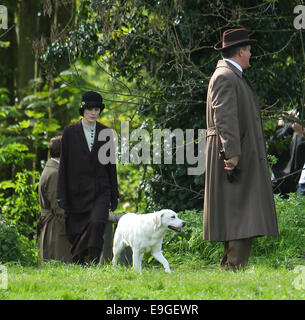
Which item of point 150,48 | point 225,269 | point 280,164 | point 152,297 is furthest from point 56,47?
point 152,297

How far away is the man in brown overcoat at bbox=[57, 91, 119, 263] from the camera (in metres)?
8.98

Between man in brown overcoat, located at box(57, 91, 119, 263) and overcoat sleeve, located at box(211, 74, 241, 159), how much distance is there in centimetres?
206

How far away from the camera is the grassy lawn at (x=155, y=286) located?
5910 millimetres

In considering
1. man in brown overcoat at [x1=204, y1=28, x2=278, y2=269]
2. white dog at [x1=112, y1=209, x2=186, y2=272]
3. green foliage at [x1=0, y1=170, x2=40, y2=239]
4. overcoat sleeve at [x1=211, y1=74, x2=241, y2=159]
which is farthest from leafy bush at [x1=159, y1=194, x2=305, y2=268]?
green foliage at [x1=0, y1=170, x2=40, y2=239]

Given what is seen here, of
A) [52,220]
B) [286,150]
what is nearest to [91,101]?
[52,220]

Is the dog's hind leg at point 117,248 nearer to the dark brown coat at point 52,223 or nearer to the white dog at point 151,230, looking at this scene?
the white dog at point 151,230

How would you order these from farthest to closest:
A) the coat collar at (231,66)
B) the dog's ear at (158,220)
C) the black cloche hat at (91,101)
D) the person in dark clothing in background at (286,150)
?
the person in dark clothing in background at (286,150) → the black cloche hat at (91,101) → the dog's ear at (158,220) → the coat collar at (231,66)

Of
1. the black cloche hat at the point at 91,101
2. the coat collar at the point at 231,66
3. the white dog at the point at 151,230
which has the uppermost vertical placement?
the coat collar at the point at 231,66

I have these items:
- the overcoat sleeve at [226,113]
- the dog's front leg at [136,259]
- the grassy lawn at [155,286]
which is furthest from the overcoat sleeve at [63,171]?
the overcoat sleeve at [226,113]

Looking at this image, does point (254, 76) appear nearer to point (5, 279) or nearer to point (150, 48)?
point (150, 48)

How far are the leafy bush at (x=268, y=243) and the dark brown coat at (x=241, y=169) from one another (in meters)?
1.75

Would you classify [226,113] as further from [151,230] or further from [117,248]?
[117,248]

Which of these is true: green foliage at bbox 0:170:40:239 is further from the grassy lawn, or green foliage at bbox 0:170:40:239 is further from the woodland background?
the grassy lawn
